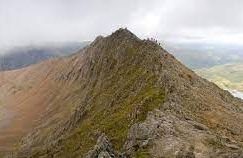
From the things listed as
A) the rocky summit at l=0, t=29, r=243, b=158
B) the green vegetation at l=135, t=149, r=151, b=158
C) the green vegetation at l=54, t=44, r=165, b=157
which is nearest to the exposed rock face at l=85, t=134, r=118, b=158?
the rocky summit at l=0, t=29, r=243, b=158

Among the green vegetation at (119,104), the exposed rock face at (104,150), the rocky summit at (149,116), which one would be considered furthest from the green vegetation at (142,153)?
the exposed rock face at (104,150)

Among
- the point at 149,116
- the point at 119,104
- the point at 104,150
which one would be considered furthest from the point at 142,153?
the point at 119,104

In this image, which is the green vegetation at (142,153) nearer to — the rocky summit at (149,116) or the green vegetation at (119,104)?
the rocky summit at (149,116)

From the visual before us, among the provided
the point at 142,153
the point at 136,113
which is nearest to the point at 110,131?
the point at 136,113

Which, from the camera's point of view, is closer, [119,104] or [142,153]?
[142,153]

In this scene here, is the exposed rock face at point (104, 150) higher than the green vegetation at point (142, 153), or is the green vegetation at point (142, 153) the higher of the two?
the green vegetation at point (142, 153)

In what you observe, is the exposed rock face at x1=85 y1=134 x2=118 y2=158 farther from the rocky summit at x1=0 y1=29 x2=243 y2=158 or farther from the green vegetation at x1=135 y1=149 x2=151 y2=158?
the green vegetation at x1=135 y1=149 x2=151 y2=158

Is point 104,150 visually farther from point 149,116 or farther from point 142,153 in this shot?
point 149,116

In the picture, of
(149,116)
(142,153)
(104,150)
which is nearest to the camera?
(104,150)

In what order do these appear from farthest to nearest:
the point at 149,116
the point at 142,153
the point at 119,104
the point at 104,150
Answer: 1. the point at 119,104
2. the point at 149,116
3. the point at 142,153
4. the point at 104,150

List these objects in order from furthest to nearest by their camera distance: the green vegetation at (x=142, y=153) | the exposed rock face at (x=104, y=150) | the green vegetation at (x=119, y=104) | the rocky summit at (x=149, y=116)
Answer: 1. the green vegetation at (x=119, y=104)
2. the rocky summit at (x=149, y=116)
3. the green vegetation at (x=142, y=153)
4. the exposed rock face at (x=104, y=150)

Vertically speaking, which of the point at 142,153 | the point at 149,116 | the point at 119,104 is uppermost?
the point at 149,116

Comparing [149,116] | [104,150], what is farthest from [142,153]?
[149,116]

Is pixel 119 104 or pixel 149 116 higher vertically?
pixel 149 116
